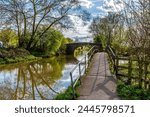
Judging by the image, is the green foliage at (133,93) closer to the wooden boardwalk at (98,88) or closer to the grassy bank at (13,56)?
the wooden boardwalk at (98,88)

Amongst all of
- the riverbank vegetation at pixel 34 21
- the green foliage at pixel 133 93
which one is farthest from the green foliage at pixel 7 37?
the green foliage at pixel 133 93

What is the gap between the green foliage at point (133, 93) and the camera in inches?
368

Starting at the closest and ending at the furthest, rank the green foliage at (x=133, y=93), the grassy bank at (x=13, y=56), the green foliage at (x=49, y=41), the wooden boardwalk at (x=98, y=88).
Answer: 1. the green foliage at (x=133, y=93)
2. the wooden boardwalk at (x=98, y=88)
3. the grassy bank at (x=13, y=56)
4. the green foliage at (x=49, y=41)

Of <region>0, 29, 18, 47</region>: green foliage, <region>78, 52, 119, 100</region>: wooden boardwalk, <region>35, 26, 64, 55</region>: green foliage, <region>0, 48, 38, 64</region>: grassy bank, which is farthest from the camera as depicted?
<region>0, 29, 18, 47</region>: green foliage

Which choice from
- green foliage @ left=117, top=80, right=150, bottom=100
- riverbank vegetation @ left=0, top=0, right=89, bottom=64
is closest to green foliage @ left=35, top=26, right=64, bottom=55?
riverbank vegetation @ left=0, top=0, right=89, bottom=64

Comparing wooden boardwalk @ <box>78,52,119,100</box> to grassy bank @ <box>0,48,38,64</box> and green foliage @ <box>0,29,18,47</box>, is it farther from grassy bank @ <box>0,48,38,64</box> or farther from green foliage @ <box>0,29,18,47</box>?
green foliage @ <box>0,29,18,47</box>

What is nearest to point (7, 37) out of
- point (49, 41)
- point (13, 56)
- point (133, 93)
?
point (49, 41)

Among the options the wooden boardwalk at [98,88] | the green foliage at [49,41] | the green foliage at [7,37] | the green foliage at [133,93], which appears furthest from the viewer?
the green foliage at [7,37]

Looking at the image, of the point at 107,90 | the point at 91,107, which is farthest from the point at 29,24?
the point at 91,107

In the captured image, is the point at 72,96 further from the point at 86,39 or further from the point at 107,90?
the point at 86,39

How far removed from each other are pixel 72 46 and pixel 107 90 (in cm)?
4496

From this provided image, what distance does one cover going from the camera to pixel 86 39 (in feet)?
200

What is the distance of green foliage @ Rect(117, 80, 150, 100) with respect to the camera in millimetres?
9336

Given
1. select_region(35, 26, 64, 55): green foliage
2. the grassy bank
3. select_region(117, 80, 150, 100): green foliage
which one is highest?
select_region(35, 26, 64, 55): green foliage
